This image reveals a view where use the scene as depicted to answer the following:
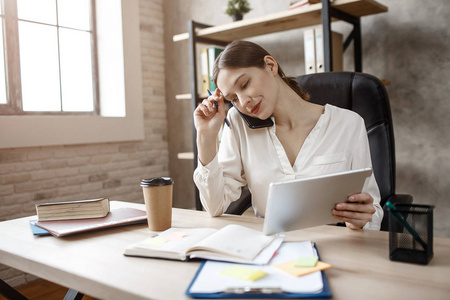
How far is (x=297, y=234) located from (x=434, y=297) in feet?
1.36

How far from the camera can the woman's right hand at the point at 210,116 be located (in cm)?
133

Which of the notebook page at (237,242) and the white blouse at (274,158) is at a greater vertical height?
the white blouse at (274,158)

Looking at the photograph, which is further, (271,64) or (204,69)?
(204,69)

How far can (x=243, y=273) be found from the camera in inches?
29.0

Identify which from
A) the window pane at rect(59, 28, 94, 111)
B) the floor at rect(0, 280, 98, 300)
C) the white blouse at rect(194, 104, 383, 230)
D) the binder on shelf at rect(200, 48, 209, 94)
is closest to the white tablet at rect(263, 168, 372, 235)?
the white blouse at rect(194, 104, 383, 230)

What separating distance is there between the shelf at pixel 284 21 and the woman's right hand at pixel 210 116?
1171 millimetres

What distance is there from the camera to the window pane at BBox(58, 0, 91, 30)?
2947mm

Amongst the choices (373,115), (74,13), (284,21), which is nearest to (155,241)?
(373,115)

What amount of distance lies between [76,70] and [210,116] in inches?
80.4

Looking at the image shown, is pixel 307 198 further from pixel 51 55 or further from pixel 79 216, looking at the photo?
pixel 51 55

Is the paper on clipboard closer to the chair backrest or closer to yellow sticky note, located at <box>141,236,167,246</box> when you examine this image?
yellow sticky note, located at <box>141,236,167,246</box>

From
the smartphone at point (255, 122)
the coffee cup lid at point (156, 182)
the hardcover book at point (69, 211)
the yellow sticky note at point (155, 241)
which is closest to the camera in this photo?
the yellow sticky note at point (155, 241)

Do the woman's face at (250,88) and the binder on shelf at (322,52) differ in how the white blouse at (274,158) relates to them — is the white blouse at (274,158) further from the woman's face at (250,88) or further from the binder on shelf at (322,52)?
the binder on shelf at (322,52)

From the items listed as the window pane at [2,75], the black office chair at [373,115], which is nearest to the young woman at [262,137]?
the black office chair at [373,115]
